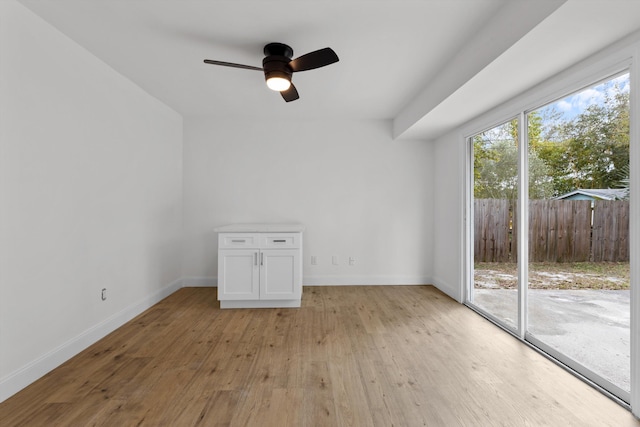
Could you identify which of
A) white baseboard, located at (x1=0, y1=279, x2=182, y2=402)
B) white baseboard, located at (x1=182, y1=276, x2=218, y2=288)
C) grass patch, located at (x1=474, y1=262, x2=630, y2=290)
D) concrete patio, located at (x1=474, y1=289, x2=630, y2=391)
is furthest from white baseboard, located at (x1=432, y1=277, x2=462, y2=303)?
white baseboard, located at (x1=0, y1=279, x2=182, y2=402)

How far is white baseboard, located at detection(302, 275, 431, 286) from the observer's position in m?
4.56

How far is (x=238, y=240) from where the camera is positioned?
11.7 ft

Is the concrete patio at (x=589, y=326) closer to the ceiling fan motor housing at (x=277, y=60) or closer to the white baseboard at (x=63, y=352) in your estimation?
the ceiling fan motor housing at (x=277, y=60)

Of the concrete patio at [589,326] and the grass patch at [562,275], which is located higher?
the grass patch at [562,275]

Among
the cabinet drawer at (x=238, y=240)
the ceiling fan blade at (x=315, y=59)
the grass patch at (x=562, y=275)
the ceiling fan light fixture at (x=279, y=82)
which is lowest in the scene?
the grass patch at (x=562, y=275)

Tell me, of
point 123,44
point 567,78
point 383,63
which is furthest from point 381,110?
point 123,44

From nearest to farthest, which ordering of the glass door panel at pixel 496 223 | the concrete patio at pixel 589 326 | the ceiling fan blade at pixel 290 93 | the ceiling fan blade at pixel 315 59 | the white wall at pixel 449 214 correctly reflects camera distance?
the concrete patio at pixel 589 326 → the ceiling fan blade at pixel 315 59 → the ceiling fan blade at pixel 290 93 → the glass door panel at pixel 496 223 → the white wall at pixel 449 214

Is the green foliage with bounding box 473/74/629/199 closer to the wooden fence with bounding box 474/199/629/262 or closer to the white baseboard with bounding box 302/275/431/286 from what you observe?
the wooden fence with bounding box 474/199/629/262

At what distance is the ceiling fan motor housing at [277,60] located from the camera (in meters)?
2.44

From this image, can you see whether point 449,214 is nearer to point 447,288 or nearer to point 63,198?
point 447,288

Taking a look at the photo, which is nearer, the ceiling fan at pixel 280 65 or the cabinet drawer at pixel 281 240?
the ceiling fan at pixel 280 65

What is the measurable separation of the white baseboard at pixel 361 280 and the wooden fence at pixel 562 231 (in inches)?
54.3

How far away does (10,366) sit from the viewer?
6.30 ft

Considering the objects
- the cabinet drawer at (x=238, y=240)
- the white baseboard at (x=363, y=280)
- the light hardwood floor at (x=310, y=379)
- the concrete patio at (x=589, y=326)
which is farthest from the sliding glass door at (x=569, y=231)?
the cabinet drawer at (x=238, y=240)
